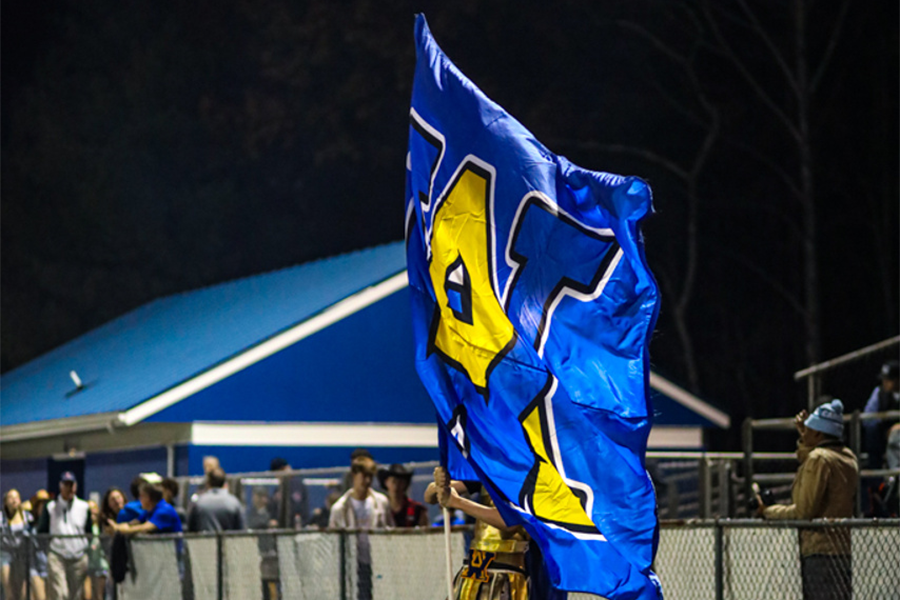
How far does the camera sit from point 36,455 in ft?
90.7

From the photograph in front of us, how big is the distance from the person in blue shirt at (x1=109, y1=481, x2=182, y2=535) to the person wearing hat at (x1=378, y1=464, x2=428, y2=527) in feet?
8.62

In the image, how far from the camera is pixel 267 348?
23.9 metres

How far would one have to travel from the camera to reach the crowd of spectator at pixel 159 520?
42.9ft

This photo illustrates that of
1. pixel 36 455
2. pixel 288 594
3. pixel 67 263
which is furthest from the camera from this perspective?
pixel 67 263

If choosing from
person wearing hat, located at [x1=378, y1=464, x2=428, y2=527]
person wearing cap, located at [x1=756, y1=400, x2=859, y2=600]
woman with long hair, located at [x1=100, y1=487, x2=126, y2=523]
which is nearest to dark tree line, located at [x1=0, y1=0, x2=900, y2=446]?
woman with long hair, located at [x1=100, y1=487, x2=126, y2=523]

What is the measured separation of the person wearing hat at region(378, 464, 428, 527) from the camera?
42.3 ft

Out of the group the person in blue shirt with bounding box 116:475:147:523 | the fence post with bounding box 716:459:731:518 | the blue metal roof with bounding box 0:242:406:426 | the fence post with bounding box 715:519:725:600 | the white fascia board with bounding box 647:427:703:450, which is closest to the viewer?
the fence post with bounding box 715:519:725:600

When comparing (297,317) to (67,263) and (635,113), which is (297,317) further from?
(67,263)

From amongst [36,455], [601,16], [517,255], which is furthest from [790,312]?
[517,255]

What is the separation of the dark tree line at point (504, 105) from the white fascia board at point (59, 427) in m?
14.8

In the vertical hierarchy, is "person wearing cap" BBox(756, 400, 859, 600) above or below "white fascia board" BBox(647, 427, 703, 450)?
below

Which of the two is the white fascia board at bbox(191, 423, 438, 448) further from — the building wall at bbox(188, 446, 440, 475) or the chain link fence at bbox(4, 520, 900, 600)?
the chain link fence at bbox(4, 520, 900, 600)

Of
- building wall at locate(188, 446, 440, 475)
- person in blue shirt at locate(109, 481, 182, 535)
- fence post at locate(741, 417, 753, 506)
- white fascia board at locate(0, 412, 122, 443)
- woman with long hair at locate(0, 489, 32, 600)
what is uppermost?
white fascia board at locate(0, 412, 122, 443)

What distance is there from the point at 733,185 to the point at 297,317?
16.4 metres
